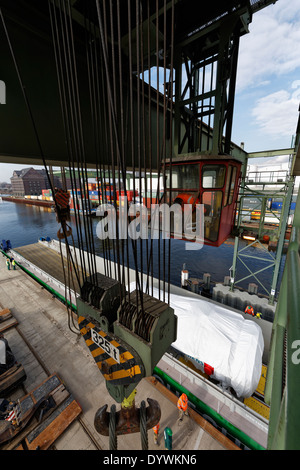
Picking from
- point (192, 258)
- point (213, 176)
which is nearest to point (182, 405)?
point (213, 176)

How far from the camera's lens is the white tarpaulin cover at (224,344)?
5.87 meters

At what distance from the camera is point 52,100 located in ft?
Result: 15.0

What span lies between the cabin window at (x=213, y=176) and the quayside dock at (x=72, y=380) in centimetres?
662

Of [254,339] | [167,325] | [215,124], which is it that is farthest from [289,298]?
[215,124]

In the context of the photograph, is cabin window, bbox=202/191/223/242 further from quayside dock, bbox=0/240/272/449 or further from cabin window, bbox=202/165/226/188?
quayside dock, bbox=0/240/272/449

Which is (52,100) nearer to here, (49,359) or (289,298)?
(289,298)

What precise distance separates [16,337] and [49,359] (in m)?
2.26

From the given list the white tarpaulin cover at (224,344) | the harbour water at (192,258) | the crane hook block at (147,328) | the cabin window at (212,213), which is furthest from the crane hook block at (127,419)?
the harbour water at (192,258)

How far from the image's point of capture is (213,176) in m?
7.21

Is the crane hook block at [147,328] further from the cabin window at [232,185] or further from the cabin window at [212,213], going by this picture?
the cabin window at [232,185]

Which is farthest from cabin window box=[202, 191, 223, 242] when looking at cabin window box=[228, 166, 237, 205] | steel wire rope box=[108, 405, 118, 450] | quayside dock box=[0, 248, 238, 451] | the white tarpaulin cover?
steel wire rope box=[108, 405, 118, 450]

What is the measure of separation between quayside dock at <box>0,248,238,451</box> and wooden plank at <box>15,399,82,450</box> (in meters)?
0.03

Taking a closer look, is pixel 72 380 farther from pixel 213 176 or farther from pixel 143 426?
pixel 213 176

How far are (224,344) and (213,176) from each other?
5818 millimetres
